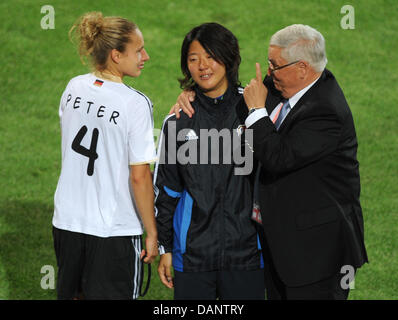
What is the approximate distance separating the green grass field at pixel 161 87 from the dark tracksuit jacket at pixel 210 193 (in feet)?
6.91

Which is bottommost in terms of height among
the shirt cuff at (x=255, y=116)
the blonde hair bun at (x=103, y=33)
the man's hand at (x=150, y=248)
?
the man's hand at (x=150, y=248)

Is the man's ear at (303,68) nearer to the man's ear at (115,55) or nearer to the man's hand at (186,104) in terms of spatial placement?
the man's hand at (186,104)

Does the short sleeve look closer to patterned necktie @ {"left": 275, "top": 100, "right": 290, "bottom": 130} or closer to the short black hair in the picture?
the short black hair

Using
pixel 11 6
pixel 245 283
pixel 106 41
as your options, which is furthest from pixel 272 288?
pixel 11 6

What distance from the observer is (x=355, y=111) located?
1068 cm

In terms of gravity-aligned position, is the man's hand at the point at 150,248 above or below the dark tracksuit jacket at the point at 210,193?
below

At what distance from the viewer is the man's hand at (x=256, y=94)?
3783 mm

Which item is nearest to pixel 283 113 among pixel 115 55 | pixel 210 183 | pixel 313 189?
pixel 313 189

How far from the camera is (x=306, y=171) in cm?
382

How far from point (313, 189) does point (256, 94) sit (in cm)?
69

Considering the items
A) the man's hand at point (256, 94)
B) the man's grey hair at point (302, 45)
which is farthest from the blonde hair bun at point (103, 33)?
the man's grey hair at point (302, 45)

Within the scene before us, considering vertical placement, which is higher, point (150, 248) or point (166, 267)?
point (150, 248)

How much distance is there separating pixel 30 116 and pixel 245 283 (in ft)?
23.6

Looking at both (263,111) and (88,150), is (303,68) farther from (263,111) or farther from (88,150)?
(88,150)
